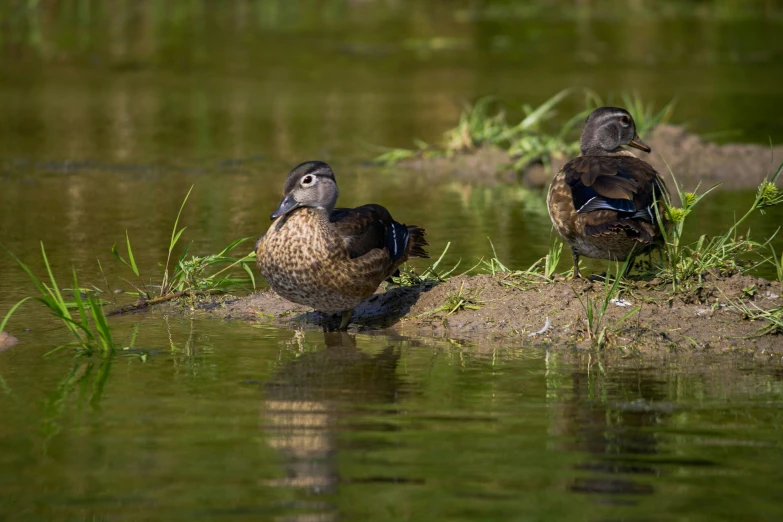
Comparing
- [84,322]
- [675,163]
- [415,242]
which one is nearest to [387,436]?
[84,322]

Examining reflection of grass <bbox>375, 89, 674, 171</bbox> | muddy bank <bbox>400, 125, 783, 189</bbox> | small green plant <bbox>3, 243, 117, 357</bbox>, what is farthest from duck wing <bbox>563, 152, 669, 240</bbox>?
reflection of grass <bbox>375, 89, 674, 171</bbox>

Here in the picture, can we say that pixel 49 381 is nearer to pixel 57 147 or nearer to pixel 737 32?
pixel 57 147

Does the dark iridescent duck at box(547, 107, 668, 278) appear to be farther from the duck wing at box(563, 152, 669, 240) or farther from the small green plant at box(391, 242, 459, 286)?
the small green plant at box(391, 242, 459, 286)

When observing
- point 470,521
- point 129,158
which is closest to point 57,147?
point 129,158

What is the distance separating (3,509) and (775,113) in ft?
48.4

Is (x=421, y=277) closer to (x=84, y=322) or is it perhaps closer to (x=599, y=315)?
(x=599, y=315)

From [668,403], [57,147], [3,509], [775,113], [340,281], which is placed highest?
[775,113]

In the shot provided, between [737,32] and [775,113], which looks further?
[737,32]

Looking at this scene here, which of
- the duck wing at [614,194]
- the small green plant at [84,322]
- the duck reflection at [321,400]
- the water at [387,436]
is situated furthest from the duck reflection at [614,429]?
the small green plant at [84,322]

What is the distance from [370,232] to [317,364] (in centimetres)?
117

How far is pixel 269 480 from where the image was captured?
4719mm

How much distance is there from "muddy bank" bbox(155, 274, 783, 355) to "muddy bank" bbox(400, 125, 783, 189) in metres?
5.77

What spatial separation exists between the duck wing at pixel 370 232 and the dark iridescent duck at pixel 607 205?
38.7 inches

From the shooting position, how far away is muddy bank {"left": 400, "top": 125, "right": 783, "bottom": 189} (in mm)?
13492
